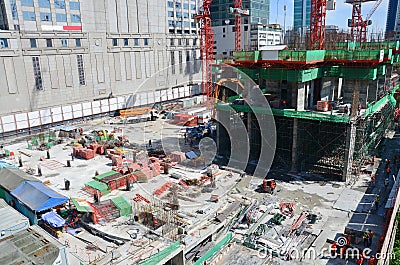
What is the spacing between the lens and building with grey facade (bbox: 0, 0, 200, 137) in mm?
41469

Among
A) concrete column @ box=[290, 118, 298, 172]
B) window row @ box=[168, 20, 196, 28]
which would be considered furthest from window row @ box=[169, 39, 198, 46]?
concrete column @ box=[290, 118, 298, 172]

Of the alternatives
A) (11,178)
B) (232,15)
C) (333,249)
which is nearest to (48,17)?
(11,178)

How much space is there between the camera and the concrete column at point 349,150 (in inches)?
945

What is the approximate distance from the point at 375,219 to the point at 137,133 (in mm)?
29271

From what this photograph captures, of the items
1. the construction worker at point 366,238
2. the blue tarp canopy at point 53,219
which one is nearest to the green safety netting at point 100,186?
the blue tarp canopy at point 53,219

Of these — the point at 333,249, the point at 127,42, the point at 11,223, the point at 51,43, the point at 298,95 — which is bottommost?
the point at 333,249

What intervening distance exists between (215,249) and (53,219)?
30.9ft

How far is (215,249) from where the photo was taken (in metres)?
16.8

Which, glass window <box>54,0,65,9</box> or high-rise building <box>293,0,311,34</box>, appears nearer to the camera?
glass window <box>54,0,65,9</box>

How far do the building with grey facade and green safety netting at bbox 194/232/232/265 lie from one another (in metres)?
33.3

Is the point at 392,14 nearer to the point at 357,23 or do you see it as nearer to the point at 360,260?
the point at 357,23

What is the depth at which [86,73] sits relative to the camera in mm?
49781

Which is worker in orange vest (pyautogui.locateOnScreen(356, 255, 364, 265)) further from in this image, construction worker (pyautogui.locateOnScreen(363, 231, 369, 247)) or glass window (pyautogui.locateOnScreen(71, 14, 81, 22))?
glass window (pyautogui.locateOnScreen(71, 14, 81, 22))

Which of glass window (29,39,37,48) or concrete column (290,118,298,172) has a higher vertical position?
glass window (29,39,37,48)
